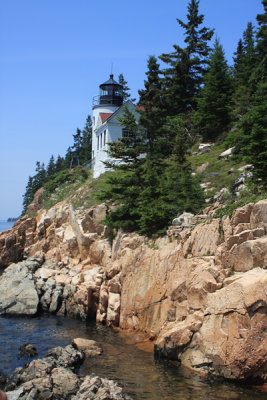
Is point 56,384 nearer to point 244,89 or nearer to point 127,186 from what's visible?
point 127,186

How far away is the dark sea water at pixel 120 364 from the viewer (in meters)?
11.5

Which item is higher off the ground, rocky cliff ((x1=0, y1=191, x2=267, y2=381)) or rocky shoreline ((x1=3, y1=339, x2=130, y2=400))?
rocky cliff ((x1=0, y1=191, x2=267, y2=381))

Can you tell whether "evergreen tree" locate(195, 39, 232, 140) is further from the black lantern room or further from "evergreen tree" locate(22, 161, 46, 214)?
"evergreen tree" locate(22, 161, 46, 214)

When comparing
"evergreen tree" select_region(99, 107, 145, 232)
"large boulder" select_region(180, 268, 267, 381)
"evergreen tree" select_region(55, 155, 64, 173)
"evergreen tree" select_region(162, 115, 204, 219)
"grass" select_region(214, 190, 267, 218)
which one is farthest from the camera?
"evergreen tree" select_region(55, 155, 64, 173)

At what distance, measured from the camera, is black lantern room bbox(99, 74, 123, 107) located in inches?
1785

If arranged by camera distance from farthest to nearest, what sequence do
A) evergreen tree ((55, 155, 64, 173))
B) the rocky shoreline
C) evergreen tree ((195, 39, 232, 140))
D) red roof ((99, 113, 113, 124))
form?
evergreen tree ((55, 155, 64, 173)) < red roof ((99, 113, 113, 124)) < evergreen tree ((195, 39, 232, 140)) < the rocky shoreline

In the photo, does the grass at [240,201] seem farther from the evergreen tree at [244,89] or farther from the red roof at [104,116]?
the red roof at [104,116]

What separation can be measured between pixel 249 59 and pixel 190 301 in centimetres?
3002

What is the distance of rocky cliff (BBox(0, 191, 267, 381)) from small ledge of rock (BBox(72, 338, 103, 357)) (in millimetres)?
2477

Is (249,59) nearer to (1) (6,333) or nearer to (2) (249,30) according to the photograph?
(2) (249,30)

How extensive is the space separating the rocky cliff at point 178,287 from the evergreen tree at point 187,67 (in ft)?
55.4

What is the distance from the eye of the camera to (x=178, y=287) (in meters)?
15.8

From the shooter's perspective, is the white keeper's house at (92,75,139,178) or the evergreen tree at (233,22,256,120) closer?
the evergreen tree at (233,22,256,120)

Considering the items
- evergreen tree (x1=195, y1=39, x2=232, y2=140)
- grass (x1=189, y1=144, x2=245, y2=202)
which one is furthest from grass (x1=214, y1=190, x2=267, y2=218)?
evergreen tree (x1=195, y1=39, x2=232, y2=140)
